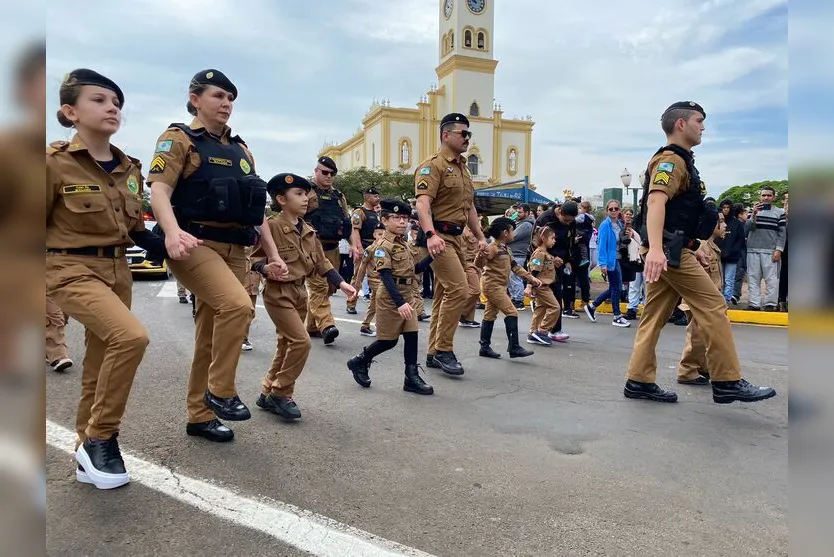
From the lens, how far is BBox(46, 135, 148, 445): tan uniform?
2955 mm

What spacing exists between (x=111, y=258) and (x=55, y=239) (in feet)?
0.92

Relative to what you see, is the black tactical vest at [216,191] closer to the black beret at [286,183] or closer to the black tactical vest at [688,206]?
the black beret at [286,183]

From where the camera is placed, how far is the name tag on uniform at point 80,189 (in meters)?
2.91

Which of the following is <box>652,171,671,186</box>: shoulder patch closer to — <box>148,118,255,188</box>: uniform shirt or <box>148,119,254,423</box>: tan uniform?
<box>148,119,254,423</box>: tan uniform

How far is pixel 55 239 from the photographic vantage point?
298cm

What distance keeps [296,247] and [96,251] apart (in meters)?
1.66

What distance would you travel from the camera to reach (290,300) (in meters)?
4.34

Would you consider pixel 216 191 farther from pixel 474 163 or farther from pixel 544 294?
pixel 474 163

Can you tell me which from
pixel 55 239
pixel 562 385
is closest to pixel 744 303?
pixel 562 385

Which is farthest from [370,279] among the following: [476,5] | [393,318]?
[476,5]

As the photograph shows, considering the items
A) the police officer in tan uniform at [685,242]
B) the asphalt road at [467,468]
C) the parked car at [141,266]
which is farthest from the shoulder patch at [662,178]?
the parked car at [141,266]

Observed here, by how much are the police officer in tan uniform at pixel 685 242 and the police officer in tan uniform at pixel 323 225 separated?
3938 mm

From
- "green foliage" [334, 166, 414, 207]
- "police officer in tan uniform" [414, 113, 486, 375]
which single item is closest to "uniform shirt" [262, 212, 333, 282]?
"police officer in tan uniform" [414, 113, 486, 375]
